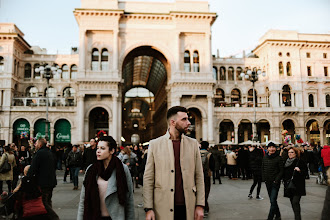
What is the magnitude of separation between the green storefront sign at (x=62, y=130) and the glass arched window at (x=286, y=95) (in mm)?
29624

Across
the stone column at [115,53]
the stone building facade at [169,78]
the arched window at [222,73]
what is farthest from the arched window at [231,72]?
the stone column at [115,53]

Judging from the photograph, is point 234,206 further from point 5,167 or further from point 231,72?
point 231,72

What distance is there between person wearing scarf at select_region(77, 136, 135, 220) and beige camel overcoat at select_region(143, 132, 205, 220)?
0.33 m

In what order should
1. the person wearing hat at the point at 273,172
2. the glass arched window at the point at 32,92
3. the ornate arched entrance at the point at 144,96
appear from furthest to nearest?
the ornate arched entrance at the point at 144,96 → the glass arched window at the point at 32,92 → the person wearing hat at the point at 273,172

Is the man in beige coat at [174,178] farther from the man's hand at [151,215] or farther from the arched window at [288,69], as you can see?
the arched window at [288,69]

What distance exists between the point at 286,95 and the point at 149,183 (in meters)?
44.9

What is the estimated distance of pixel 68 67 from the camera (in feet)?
157

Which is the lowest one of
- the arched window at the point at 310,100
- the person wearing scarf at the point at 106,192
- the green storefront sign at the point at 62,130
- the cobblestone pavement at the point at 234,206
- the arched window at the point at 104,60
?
the cobblestone pavement at the point at 234,206

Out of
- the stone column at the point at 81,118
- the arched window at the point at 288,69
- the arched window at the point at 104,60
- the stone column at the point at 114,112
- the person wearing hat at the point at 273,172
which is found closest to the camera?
the person wearing hat at the point at 273,172

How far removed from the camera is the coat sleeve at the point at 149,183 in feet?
11.9

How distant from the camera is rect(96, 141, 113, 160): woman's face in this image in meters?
3.91

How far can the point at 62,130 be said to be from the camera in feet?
127

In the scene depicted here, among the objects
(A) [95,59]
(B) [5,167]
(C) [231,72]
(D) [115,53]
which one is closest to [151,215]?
(B) [5,167]

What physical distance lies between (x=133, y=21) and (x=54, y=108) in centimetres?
1444
